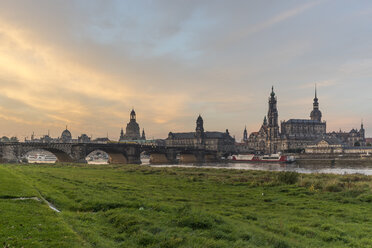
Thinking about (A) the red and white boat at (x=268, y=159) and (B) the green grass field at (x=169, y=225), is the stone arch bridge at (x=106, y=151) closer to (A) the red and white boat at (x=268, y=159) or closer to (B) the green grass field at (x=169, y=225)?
(A) the red and white boat at (x=268, y=159)

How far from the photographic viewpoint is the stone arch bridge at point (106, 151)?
89.1 m

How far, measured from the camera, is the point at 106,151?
123m

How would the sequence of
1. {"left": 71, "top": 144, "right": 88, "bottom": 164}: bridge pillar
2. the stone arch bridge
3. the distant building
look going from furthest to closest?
the distant building
{"left": 71, "top": 144, "right": 88, "bottom": 164}: bridge pillar
the stone arch bridge

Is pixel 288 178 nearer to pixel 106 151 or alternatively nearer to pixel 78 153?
pixel 78 153

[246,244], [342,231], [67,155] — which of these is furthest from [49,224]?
[67,155]

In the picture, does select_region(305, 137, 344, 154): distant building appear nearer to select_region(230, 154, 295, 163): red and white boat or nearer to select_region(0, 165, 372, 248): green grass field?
select_region(230, 154, 295, 163): red and white boat

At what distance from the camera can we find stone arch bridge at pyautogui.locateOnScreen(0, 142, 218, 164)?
292 feet

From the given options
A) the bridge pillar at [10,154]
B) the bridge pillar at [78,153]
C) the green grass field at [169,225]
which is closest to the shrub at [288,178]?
the green grass field at [169,225]

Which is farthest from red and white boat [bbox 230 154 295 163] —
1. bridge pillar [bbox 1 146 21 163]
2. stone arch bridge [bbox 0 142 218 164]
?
bridge pillar [bbox 1 146 21 163]

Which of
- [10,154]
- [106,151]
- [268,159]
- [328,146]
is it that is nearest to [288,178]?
[10,154]

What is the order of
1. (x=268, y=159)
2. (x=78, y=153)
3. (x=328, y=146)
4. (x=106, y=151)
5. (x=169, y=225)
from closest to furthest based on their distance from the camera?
(x=169, y=225) → (x=78, y=153) → (x=106, y=151) → (x=268, y=159) → (x=328, y=146)

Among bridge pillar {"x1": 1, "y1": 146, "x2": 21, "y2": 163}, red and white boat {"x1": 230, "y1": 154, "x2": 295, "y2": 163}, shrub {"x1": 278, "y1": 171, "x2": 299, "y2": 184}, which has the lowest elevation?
red and white boat {"x1": 230, "y1": 154, "x2": 295, "y2": 163}

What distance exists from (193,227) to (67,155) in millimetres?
100288

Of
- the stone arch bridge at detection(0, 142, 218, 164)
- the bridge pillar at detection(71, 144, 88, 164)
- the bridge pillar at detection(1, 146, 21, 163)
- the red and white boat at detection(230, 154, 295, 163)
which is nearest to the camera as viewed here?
the bridge pillar at detection(1, 146, 21, 163)
